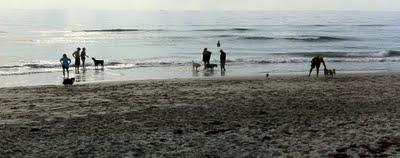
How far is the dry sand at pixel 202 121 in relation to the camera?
34.9ft

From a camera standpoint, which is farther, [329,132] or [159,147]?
[329,132]

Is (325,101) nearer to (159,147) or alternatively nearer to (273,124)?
(273,124)

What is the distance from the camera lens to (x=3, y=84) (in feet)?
84.7

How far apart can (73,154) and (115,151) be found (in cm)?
81

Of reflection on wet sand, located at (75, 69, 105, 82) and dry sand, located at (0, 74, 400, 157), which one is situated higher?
reflection on wet sand, located at (75, 69, 105, 82)

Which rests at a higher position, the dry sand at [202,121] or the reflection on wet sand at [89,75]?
the reflection on wet sand at [89,75]

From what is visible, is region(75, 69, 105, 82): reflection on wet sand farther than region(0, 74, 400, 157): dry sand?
Yes

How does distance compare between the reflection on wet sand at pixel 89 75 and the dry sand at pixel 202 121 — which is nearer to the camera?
the dry sand at pixel 202 121

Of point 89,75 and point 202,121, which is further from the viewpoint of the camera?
point 89,75

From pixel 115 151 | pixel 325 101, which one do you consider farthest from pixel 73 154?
pixel 325 101

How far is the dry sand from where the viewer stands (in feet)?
34.9

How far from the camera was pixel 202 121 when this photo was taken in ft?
44.6

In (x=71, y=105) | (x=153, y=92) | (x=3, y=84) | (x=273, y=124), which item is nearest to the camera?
(x=273, y=124)

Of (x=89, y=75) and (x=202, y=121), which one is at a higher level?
(x=89, y=75)
